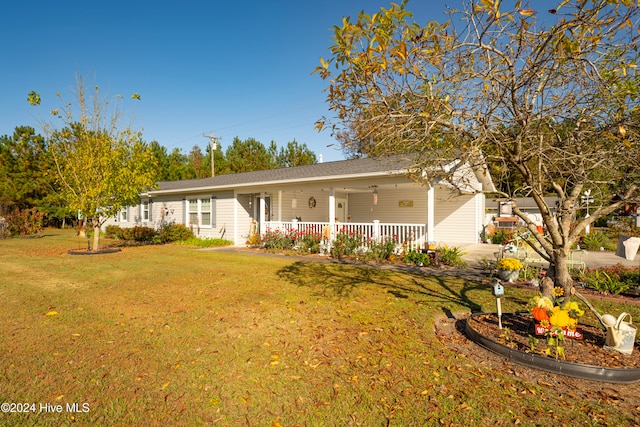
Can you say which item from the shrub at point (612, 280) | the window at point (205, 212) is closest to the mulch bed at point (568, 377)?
the shrub at point (612, 280)

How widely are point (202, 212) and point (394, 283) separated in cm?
1213

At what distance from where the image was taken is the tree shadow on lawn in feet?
19.6

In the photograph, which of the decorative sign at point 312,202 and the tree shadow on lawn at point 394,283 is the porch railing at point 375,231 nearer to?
the tree shadow on lawn at point 394,283

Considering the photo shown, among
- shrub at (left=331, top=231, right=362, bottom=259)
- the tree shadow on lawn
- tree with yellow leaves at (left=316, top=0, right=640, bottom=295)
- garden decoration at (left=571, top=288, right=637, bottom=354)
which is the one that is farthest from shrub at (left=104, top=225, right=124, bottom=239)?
garden decoration at (left=571, top=288, right=637, bottom=354)

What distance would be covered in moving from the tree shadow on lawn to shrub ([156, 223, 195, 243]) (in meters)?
8.64

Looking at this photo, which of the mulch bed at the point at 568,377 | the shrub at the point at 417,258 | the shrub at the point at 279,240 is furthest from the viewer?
the shrub at the point at 279,240

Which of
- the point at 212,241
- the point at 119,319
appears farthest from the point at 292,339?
the point at 212,241

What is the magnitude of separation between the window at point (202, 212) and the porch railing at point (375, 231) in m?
5.16

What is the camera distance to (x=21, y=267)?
892 cm

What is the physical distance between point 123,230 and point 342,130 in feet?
56.9

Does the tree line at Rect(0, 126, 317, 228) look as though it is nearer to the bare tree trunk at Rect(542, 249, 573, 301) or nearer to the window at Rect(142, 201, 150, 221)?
the window at Rect(142, 201, 150, 221)

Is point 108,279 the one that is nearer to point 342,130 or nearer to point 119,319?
point 119,319

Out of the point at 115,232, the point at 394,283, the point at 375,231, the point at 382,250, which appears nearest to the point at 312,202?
the point at 375,231

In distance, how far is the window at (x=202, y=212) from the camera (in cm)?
1609
